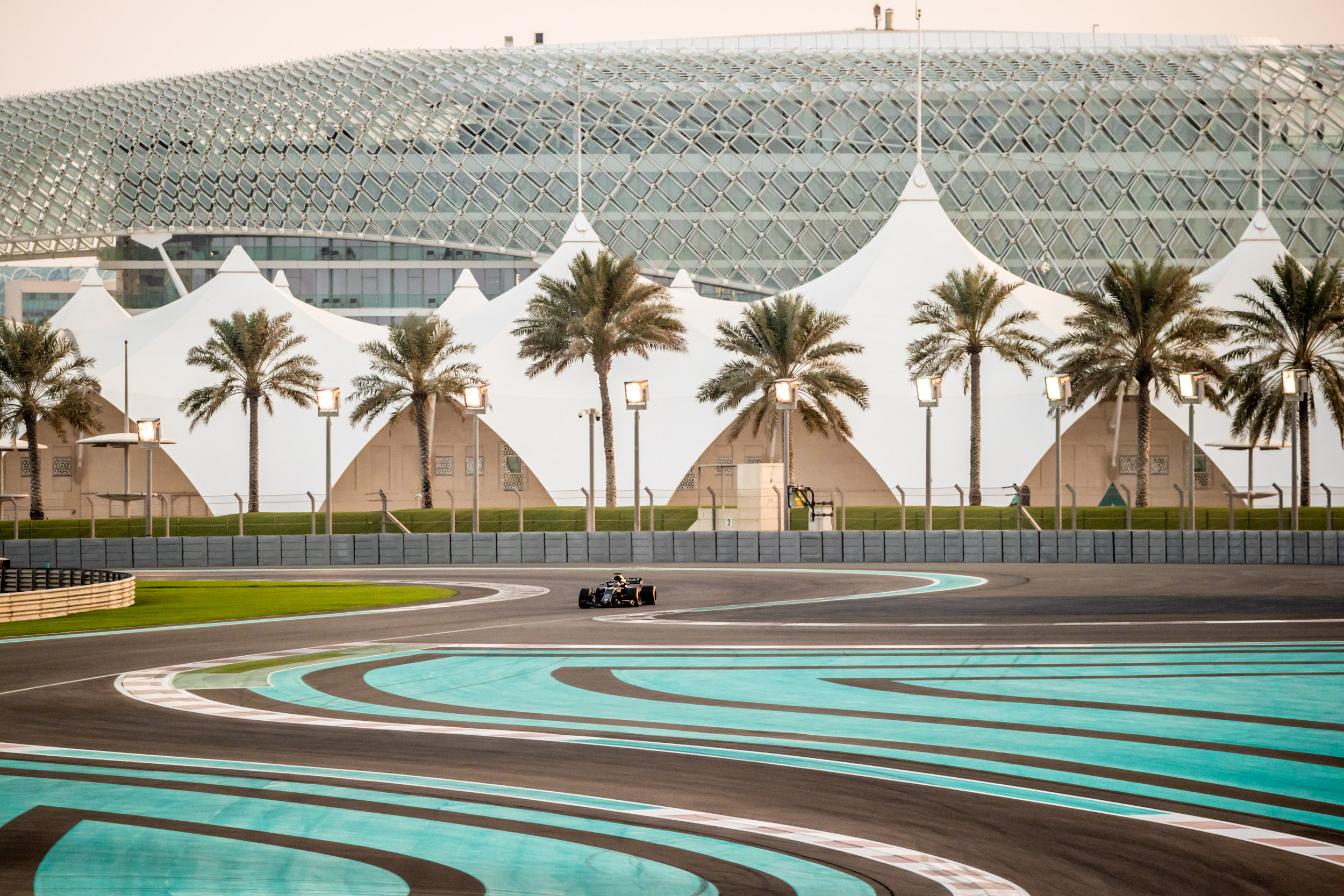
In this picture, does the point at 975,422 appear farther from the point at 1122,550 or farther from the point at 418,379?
the point at 418,379

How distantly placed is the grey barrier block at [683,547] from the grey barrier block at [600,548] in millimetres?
1773

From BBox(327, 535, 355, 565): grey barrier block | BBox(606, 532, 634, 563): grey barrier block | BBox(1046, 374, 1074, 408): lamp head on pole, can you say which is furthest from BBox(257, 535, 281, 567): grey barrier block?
BBox(1046, 374, 1074, 408): lamp head on pole

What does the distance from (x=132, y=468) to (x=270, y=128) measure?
26.2m

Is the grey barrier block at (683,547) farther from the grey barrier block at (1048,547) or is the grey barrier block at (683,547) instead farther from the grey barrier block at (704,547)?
the grey barrier block at (1048,547)

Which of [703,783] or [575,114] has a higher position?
[575,114]

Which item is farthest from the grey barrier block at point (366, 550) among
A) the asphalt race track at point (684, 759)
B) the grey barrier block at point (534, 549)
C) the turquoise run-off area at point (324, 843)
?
the turquoise run-off area at point (324, 843)

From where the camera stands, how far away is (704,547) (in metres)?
37.9

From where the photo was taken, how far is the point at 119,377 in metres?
57.3

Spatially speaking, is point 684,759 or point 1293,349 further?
point 1293,349

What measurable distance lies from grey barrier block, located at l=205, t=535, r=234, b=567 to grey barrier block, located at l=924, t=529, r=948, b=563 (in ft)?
64.1

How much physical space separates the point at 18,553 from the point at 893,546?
965 inches

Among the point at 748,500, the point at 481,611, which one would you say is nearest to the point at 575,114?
the point at 748,500

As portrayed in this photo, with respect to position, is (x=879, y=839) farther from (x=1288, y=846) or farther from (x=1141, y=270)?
(x=1141, y=270)

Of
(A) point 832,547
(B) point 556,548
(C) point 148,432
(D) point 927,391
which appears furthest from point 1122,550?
(C) point 148,432
